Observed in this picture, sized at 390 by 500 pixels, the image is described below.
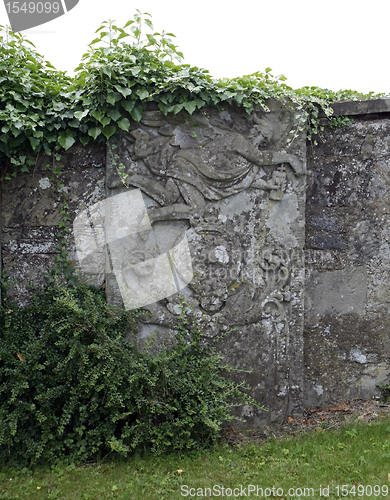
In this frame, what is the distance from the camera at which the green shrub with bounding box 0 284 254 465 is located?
308 centimetres

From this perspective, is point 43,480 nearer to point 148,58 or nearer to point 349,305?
point 349,305

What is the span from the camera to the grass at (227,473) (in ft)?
8.86

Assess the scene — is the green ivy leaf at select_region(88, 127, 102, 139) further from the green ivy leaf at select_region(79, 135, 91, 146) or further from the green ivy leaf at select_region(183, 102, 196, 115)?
the green ivy leaf at select_region(183, 102, 196, 115)

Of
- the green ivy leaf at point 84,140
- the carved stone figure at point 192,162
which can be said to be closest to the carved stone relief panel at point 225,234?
the carved stone figure at point 192,162

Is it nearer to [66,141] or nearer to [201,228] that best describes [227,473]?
[201,228]

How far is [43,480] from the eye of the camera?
9.46 ft

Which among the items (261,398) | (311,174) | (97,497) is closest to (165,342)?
(261,398)

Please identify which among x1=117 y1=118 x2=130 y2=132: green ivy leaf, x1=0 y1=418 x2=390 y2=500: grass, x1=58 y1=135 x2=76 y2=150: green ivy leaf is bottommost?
x1=0 y1=418 x2=390 y2=500: grass

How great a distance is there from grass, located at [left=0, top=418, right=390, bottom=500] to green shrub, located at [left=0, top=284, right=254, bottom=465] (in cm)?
13

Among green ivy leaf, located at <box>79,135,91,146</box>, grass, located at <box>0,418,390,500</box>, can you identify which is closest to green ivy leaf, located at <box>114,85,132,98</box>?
green ivy leaf, located at <box>79,135,91,146</box>

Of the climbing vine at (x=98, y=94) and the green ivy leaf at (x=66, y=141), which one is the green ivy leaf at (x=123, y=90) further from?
the green ivy leaf at (x=66, y=141)

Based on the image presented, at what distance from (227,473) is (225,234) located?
A: 1.85 meters

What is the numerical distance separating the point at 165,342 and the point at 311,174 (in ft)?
6.99

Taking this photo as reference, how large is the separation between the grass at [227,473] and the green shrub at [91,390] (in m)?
0.13
